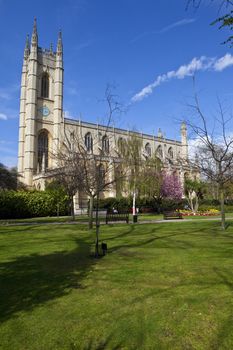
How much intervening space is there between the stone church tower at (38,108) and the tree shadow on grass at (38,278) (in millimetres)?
49973

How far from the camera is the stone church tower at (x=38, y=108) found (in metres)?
59.5

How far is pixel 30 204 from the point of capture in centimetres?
2900

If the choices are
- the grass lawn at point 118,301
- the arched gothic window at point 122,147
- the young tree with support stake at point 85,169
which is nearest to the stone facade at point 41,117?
the arched gothic window at point 122,147

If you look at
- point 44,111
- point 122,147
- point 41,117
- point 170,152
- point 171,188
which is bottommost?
point 171,188

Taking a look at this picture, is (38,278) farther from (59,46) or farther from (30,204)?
(59,46)

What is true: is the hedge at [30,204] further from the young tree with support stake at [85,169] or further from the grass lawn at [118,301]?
the grass lawn at [118,301]

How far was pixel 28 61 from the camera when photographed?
65.5 m

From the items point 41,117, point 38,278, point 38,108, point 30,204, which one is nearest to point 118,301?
point 38,278

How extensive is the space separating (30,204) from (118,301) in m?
25.6

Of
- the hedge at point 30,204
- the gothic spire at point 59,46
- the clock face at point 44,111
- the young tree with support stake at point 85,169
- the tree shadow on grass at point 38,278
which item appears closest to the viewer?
the tree shadow on grass at point 38,278

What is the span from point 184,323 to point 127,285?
179 centimetres

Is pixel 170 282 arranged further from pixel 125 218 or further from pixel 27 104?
pixel 27 104

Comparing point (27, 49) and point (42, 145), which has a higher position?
point (27, 49)

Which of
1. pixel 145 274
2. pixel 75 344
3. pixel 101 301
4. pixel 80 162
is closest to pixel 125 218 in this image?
pixel 80 162
